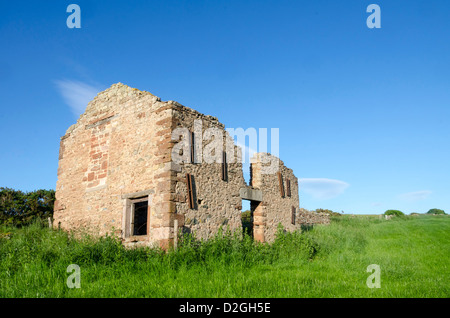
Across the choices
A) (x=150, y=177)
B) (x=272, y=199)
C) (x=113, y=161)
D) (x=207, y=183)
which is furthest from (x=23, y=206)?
(x=272, y=199)

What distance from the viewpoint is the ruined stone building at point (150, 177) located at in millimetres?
9742

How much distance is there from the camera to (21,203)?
14234 mm

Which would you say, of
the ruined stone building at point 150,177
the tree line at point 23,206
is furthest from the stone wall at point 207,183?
the tree line at point 23,206

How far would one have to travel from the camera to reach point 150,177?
10.0 metres

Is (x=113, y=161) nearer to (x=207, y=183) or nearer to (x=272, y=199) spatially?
(x=207, y=183)

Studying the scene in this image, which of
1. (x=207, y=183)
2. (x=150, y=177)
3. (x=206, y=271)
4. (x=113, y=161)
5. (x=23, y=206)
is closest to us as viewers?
(x=206, y=271)

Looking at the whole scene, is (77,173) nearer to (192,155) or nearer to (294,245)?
(192,155)

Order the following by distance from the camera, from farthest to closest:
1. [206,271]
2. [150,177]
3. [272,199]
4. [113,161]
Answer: [272,199], [113,161], [150,177], [206,271]

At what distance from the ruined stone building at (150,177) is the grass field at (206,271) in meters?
0.90

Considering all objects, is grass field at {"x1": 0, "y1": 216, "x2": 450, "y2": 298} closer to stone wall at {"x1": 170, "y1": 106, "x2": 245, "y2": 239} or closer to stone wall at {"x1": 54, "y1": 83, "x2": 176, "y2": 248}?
stone wall at {"x1": 170, "y1": 106, "x2": 245, "y2": 239}

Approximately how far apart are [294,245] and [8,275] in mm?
8274

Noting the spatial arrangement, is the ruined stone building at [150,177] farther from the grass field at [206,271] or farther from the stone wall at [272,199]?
the grass field at [206,271]

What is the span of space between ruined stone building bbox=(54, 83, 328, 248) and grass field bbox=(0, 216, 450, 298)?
0.90 m

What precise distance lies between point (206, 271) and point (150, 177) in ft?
11.4
